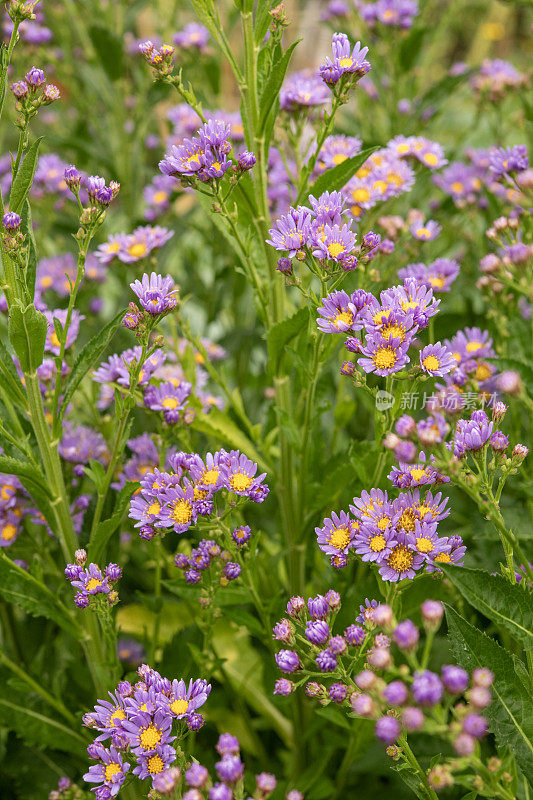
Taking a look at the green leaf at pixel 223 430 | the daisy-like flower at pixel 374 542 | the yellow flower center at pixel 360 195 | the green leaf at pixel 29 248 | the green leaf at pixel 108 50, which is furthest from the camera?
the green leaf at pixel 108 50

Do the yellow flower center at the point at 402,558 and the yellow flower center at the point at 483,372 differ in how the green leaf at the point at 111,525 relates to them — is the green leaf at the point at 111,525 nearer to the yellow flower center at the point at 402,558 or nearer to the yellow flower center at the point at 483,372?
the yellow flower center at the point at 402,558

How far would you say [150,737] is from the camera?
114 centimetres

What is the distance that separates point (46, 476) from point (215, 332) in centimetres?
233

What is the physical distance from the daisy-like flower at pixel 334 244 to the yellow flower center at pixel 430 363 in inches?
9.1

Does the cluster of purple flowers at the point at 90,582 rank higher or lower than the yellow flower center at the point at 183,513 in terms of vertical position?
lower

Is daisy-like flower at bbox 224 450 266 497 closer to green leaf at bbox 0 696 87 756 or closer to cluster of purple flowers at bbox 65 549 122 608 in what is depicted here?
cluster of purple flowers at bbox 65 549 122 608

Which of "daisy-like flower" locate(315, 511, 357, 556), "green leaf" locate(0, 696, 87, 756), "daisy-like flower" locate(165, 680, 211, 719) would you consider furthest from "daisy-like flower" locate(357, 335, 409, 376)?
"green leaf" locate(0, 696, 87, 756)

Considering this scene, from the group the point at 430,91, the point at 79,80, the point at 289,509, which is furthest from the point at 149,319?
the point at 79,80

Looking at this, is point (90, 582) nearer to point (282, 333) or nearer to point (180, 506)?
point (180, 506)

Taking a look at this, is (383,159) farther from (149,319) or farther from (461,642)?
(461,642)

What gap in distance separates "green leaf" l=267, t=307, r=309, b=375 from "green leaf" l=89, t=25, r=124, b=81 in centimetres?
167

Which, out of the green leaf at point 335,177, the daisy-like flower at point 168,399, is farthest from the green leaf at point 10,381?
the green leaf at point 335,177

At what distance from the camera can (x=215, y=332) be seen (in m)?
3.79

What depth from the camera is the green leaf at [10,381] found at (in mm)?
1432
